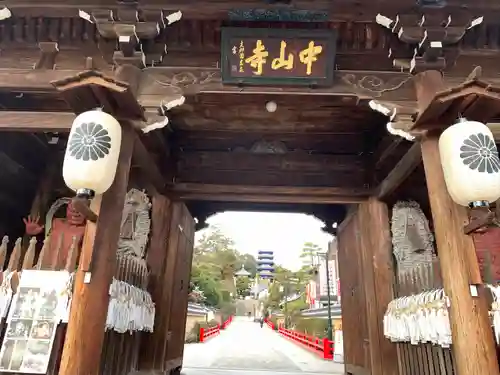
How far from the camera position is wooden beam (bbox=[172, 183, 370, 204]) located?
6.02 metres

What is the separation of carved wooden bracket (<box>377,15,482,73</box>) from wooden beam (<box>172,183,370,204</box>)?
7.71ft

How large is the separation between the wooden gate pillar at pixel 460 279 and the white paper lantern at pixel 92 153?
3074 mm

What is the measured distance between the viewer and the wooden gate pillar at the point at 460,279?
2980 mm

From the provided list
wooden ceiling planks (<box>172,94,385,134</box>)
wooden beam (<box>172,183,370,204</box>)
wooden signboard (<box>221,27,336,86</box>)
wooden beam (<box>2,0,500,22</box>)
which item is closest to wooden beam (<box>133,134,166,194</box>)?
wooden beam (<box>172,183,370,204</box>)

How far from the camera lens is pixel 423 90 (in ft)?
13.4

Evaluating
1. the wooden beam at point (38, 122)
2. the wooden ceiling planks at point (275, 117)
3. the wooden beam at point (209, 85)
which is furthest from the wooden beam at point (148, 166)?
the wooden ceiling planks at point (275, 117)

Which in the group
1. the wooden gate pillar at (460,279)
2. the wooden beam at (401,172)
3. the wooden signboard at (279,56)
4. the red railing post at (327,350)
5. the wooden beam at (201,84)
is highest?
the wooden signboard at (279,56)

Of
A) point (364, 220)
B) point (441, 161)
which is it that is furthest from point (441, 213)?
point (364, 220)

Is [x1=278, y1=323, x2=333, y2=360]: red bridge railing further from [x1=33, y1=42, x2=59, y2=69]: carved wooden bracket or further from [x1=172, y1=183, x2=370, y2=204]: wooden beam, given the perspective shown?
[x1=33, y1=42, x2=59, y2=69]: carved wooden bracket

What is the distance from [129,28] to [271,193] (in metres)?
3.20

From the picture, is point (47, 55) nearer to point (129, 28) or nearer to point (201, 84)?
point (129, 28)

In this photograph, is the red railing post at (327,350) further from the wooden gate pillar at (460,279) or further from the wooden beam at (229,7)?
the wooden beam at (229,7)

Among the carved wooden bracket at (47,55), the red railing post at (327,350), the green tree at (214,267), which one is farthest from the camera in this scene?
the green tree at (214,267)

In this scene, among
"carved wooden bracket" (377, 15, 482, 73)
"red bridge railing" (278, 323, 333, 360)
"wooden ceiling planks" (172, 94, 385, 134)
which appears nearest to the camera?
"carved wooden bracket" (377, 15, 482, 73)
